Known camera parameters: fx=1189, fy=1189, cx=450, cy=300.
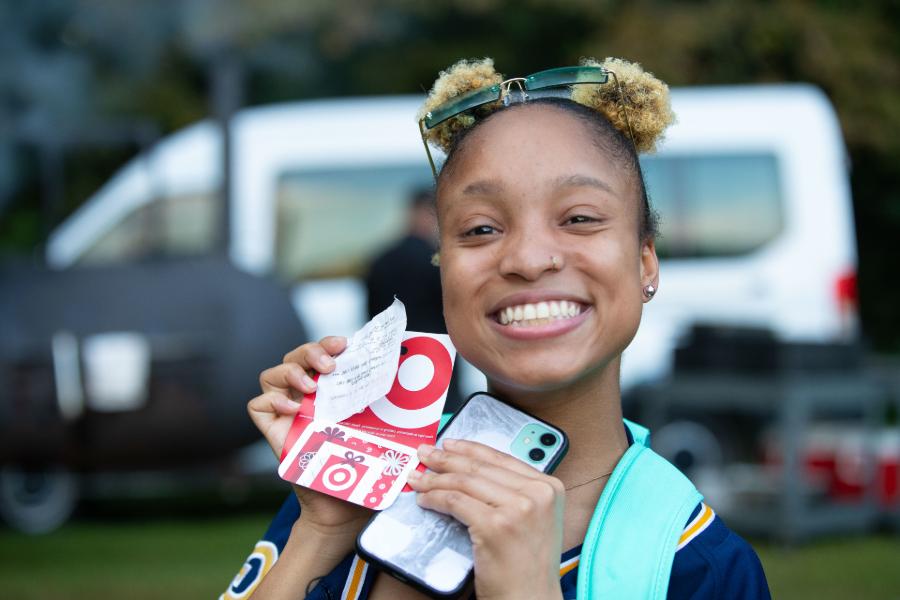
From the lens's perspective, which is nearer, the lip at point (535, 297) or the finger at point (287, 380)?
the lip at point (535, 297)

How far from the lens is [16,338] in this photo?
6.19 meters

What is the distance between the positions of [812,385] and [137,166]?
4426mm

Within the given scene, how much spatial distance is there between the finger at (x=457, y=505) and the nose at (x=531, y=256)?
0.86 ft

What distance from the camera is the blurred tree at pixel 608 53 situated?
1120cm

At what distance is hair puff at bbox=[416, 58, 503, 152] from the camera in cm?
150

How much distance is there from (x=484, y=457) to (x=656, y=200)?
255 inches

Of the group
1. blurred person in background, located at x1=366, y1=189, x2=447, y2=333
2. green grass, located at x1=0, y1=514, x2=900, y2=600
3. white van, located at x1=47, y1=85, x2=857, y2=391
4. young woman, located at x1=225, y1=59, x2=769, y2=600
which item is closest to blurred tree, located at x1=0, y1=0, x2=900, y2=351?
white van, located at x1=47, y1=85, x2=857, y2=391

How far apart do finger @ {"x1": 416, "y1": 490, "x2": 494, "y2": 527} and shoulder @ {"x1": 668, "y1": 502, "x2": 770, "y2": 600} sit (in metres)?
0.22

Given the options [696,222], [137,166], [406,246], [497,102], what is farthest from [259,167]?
[497,102]

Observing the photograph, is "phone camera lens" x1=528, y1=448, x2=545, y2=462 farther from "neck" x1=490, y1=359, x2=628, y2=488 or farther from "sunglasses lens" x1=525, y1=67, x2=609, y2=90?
"sunglasses lens" x1=525, y1=67, x2=609, y2=90

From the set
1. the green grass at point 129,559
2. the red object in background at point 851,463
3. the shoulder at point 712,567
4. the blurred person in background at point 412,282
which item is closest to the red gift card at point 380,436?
the shoulder at point 712,567

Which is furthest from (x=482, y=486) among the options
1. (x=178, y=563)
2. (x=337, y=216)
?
(x=337, y=216)

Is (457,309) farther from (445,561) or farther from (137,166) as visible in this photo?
(137,166)

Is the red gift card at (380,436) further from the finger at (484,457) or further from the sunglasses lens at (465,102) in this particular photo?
the sunglasses lens at (465,102)
